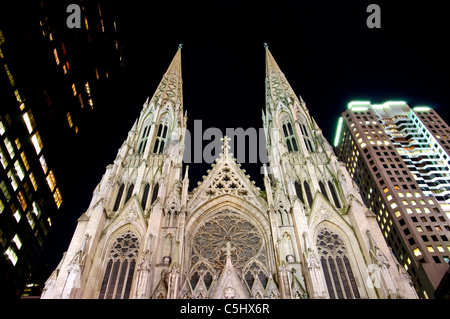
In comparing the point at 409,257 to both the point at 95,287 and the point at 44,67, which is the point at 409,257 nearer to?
the point at 95,287

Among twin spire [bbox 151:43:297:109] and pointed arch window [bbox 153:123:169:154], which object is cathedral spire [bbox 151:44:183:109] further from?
pointed arch window [bbox 153:123:169:154]

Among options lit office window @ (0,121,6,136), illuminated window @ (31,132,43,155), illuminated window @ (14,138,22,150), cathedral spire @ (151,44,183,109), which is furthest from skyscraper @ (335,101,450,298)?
lit office window @ (0,121,6,136)

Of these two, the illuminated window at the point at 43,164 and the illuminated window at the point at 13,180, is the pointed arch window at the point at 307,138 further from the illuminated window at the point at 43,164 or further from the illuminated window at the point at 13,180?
the illuminated window at the point at 13,180

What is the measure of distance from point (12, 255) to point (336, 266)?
26325 millimetres

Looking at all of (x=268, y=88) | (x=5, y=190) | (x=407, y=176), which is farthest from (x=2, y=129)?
(x=407, y=176)

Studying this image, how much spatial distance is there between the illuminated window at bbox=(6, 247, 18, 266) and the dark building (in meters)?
0.09

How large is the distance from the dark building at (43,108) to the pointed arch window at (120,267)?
32.1 ft

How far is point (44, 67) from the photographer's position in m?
29.6

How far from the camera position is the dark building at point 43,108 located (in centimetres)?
2656

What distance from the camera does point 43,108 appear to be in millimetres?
30141

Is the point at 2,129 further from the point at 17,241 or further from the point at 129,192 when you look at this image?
the point at 129,192

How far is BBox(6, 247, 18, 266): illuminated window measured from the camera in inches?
1112

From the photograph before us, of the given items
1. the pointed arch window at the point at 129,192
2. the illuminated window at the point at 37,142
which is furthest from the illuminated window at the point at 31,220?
the pointed arch window at the point at 129,192
